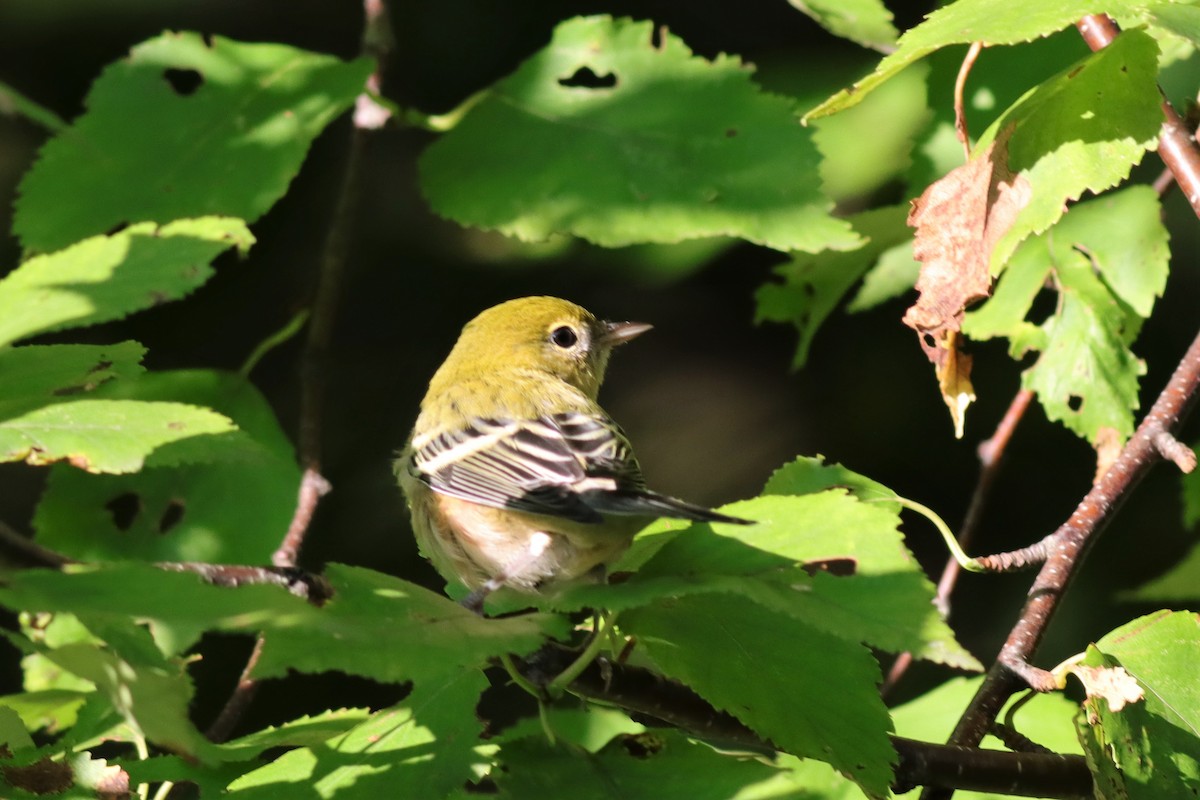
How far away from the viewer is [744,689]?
142 centimetres

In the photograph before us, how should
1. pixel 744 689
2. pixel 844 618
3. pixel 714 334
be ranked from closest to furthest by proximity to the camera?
pixel 844 618 → pixel 744 689 → pixel 714 334

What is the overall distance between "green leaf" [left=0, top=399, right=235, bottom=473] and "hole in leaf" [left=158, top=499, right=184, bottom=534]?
1.19 metres

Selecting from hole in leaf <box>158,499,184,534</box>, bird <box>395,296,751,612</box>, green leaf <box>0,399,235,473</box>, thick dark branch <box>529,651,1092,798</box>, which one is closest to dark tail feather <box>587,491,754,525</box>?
bird <box>395,296,751,612</box>

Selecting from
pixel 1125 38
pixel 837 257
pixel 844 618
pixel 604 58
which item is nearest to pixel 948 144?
pixel 837 257

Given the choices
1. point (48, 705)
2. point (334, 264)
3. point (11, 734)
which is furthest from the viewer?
A: point (334, 264)

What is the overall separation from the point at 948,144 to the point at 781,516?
1346mm

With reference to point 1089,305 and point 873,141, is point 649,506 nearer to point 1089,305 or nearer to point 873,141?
point 1089,305

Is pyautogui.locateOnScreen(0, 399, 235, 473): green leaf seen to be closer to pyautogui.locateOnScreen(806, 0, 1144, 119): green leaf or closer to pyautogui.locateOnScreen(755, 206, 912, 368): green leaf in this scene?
pyautogui.locateOnScreen(806, 0, 1144, 119): green leaf

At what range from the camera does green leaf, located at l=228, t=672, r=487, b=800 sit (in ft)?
4.46

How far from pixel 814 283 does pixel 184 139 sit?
4.44 ft

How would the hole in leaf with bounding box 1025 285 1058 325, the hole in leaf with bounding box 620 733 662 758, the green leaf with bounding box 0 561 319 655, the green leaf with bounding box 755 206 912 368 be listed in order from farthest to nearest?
the hole in leaf with bounding box 1025 285 1058 325 < the green leaf with bounding box 755 206 912 368 < the hole in leaf with bounding box 620 733 662 758 < the green leaf with bounding box 0 561 319 655

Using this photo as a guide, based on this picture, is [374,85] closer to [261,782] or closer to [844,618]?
[261,782]

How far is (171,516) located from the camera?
2652 millimetres

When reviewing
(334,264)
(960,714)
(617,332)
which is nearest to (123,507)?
(334,264)
